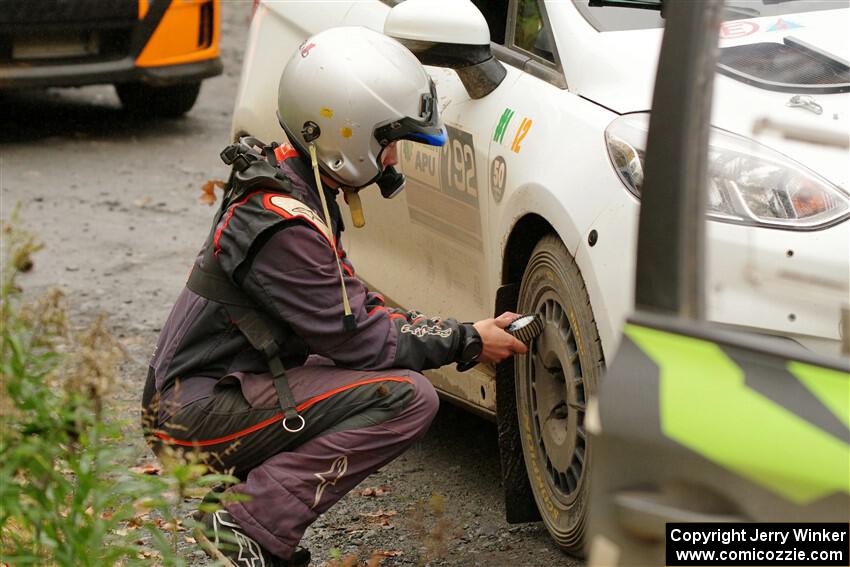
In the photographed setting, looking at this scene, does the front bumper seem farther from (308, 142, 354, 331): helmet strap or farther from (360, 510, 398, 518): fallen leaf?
(308, 142, 354, 331): helmet strap

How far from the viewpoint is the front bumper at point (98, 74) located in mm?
8453

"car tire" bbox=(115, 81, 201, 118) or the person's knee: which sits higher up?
the person's knee

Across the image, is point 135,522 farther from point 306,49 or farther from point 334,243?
point 306,49

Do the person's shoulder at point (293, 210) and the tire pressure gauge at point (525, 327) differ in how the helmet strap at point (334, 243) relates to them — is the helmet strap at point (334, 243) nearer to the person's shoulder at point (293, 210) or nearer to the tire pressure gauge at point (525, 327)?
the person's shoulder at point (293, 210)

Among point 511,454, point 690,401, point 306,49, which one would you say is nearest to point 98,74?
point 306,49

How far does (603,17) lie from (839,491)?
2.17m

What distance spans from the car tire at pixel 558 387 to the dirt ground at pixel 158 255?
7.8 inches

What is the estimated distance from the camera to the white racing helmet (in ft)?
11.7

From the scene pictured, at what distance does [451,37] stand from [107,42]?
5.37 metres

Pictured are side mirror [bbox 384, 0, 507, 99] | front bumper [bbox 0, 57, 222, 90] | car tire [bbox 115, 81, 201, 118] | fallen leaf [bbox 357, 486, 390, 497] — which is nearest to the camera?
side mirror [bbox 384, 0, 507, 99]

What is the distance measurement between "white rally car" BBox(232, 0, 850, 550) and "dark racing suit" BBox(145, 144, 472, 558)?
0.33m

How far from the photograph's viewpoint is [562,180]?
11.4 ft

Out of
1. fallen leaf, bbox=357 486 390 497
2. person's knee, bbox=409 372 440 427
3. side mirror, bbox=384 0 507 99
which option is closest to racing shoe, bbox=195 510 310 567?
person's knee, bbox=409 372 440 427

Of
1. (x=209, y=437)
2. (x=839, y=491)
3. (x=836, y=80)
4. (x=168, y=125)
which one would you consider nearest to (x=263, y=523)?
(x=209, y=437)
